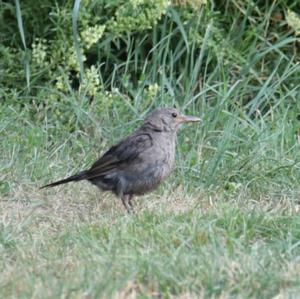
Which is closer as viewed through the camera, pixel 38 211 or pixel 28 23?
pixel 38 211

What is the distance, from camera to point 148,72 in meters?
9.19

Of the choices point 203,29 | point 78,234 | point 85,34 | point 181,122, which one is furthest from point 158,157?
point 203,29

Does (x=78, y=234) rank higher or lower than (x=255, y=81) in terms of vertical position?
higher

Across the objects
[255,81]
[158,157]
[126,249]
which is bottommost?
[255,81]

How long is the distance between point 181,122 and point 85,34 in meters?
1.55

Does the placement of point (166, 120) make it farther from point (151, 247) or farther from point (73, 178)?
point (151, 247)

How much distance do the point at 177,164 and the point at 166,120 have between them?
0.45 metres

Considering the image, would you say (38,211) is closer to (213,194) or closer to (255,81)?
(213,194)

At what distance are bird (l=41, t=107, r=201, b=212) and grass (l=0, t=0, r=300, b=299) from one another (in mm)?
124

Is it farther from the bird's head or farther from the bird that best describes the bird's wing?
the bird's head

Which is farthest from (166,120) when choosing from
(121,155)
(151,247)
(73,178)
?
(151,247)

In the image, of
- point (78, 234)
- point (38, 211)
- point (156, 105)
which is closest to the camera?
point (78, 234)

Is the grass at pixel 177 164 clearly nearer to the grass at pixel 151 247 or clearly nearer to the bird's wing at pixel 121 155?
the grass at pixel 151 247

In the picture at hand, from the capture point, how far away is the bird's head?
742cm
